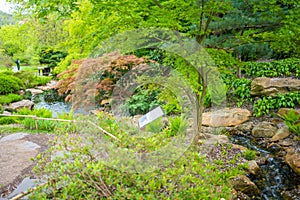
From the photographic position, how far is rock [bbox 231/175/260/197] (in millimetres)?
2822

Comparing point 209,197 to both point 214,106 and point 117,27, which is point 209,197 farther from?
point 214,106

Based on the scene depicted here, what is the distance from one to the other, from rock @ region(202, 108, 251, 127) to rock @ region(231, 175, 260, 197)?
2090 mm

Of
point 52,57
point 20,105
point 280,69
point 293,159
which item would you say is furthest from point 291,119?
point 52,57

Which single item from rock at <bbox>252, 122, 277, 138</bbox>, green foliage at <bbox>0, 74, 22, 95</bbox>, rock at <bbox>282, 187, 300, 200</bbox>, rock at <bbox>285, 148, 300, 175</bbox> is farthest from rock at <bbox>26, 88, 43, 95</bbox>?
rock at <bbox>282, 187, 300, 200</bbox>

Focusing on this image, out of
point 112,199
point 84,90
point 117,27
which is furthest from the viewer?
point 84,90

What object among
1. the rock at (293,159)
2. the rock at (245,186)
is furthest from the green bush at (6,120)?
the rock at (293,159)

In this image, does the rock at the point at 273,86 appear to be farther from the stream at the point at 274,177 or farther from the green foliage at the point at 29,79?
the green foliage at the point at 29,79

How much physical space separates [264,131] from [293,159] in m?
1.13

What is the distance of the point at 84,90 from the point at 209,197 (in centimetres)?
298

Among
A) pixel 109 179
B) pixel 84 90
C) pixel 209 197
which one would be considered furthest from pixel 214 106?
pixel 109 179

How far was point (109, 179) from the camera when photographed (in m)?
1.67

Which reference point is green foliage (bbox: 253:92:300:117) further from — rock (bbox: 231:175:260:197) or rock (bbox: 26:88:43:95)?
rock (bbox: 26:88:43:95)

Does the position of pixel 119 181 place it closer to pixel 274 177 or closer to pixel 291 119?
pixel 274 177

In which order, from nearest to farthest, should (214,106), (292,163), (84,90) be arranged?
(292,163) → (84,90) → (214,106)
